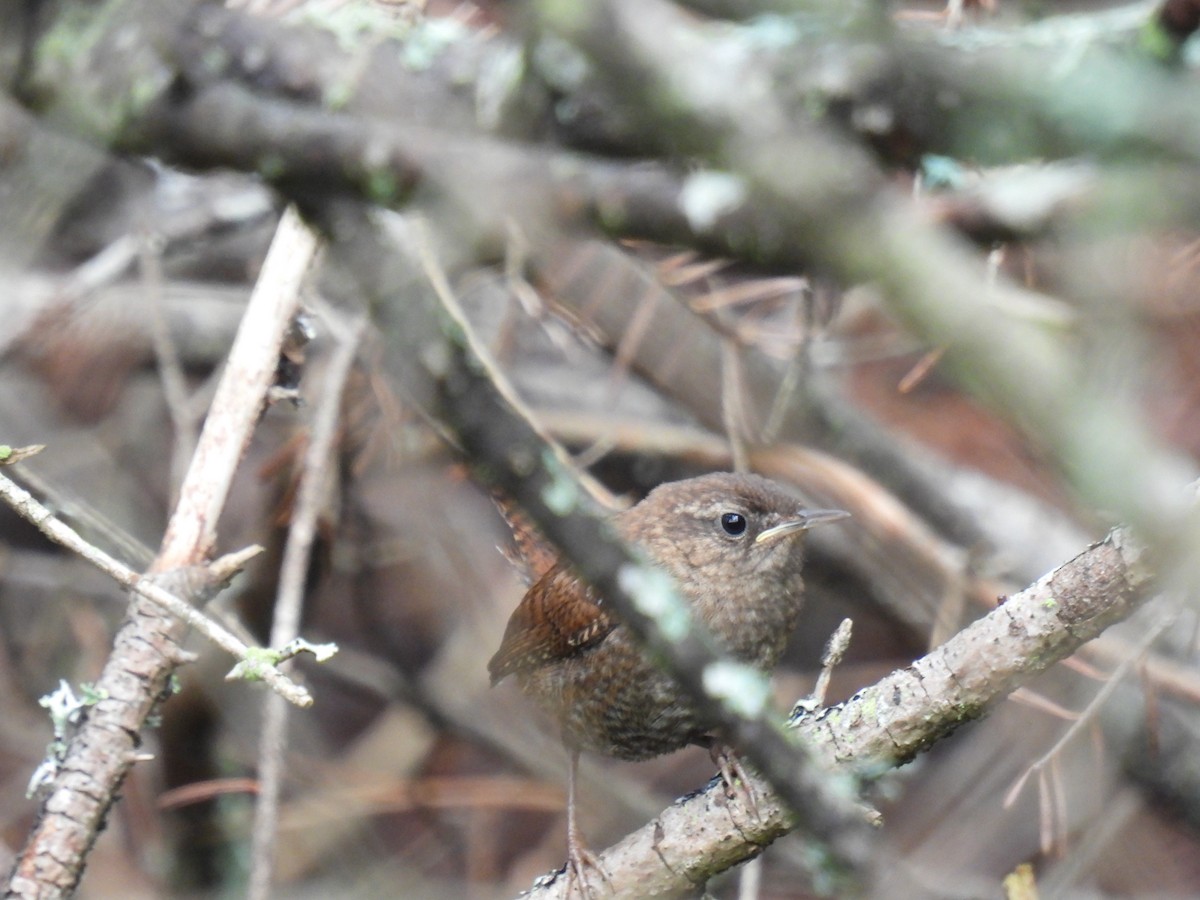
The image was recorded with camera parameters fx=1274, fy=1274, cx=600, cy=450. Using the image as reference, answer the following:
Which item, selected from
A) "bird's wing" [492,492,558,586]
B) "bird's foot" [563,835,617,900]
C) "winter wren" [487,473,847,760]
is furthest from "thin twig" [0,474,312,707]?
"bird's wing" [492,492,558,586]

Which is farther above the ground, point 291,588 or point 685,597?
point 291,588

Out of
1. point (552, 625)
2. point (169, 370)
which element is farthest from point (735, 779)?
point (169, 370)

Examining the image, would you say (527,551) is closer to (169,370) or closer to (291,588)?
(291,588)

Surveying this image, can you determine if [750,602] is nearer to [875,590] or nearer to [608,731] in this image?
[608,731]

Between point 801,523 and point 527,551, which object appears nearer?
point 801,523

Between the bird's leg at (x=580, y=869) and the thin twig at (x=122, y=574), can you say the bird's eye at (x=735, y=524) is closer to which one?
the bird's leg at (x=580, y=869)

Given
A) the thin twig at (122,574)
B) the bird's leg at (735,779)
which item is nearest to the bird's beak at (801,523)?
the bird's leg at (735,779)

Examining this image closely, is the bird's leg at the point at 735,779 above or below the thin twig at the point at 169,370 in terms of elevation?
below

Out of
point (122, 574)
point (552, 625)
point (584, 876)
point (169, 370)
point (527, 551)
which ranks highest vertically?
point (122, 574)
